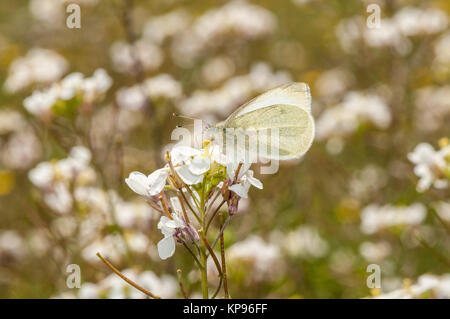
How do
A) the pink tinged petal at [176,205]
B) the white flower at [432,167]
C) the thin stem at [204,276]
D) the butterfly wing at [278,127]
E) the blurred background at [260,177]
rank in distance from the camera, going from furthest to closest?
the blurred background at [260,177], the white flower at [432,167], the butterfly wing at [278,127], the pink tinged petal at [176,205], the thin stem at [204,276]

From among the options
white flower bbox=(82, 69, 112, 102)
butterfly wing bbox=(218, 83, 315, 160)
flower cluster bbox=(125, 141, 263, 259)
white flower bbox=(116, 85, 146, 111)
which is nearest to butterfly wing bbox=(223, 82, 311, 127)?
butterfly wing bbox=(218, 83, 315, 160)

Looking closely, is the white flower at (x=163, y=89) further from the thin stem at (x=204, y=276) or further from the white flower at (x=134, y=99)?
the thin stem at (x=204, y=276)

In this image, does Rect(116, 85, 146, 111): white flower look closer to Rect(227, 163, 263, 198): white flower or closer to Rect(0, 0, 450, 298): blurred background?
Rect(0, 0, 450, 298): blurred background

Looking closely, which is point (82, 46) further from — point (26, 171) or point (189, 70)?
point (26, 171)

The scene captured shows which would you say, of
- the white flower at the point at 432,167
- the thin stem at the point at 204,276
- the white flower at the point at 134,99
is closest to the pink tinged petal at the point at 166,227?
the thin stem at the point at 204,276

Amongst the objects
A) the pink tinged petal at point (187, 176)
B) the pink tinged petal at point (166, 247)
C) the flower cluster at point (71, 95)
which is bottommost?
the pink tinged petal at point (166, 247)

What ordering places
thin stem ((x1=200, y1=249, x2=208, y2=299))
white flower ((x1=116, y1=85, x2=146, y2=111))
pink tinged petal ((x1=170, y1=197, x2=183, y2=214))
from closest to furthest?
thin stem ((x1=200, y1=249, x2=208, y2=299)), pink tinged petal ((x1=170, y1=197, x2=183, y2=214)), white flower ((x1=116, y1=85, x2=146, y2=111))

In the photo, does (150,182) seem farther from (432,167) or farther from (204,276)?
(432,167)

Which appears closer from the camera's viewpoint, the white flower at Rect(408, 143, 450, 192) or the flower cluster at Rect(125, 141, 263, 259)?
the flower cluster at Rect(125, 141, 263, 259)
